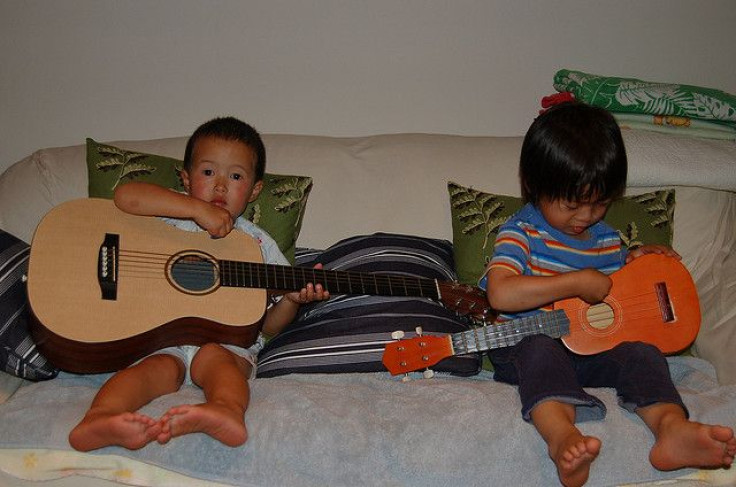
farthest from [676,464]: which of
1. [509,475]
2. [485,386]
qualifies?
[485,386]

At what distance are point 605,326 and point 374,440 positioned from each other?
66 cm

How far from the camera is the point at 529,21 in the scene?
265 cm

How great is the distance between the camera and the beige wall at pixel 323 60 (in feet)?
8.16

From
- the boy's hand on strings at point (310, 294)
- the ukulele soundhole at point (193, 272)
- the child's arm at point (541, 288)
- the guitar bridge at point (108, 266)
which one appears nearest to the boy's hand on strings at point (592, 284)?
the child's arm at point (541, 288)

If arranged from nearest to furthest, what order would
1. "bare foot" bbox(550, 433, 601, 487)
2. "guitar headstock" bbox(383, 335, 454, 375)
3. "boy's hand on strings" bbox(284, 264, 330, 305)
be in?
"bare foot" bbox(550, 433, 601, 487) → "guitar headstock" bbox(383, 335, 454, 375) → "boy's hand on strings" bbox(284, 264, 330, 305)

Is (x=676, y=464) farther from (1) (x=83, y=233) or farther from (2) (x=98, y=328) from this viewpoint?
(1) (x=83, y=233)

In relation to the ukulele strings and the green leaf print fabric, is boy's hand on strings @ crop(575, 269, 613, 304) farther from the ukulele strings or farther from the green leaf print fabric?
the green leaf print fabric

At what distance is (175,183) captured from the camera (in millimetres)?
2072

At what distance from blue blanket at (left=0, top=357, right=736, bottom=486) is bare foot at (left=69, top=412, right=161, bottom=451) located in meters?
0.05

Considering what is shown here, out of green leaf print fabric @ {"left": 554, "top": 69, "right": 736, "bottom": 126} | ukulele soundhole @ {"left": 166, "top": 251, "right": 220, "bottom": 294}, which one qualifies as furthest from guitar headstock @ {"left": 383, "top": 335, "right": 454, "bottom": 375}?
green leaf print fabric @ {"left": 554, "top": 69, "right": 736, "bottom": 126}

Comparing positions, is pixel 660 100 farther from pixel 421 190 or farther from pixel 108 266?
pixel 108 266

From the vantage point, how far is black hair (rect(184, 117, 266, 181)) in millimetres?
2006

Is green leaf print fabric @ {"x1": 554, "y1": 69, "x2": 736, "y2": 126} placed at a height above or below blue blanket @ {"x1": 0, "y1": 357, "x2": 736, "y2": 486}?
above

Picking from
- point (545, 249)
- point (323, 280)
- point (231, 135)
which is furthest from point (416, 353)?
point (231, 135)
